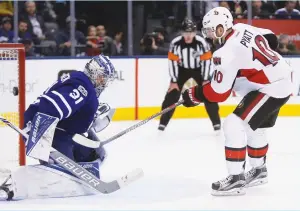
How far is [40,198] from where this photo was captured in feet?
12.9

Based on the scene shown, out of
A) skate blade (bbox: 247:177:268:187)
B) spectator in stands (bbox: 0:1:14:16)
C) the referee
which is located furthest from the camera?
spectator in stands (bbox: 0:1:14:16)

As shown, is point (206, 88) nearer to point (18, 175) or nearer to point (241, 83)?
point (241, 83)

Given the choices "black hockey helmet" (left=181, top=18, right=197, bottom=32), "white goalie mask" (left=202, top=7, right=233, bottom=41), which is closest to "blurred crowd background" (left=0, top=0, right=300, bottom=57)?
"black hockey helmet" (left=181, top=18, right=197, bottom=32)

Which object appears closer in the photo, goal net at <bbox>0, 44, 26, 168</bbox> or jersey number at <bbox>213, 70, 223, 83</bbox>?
jersey number at <bbox>213, 70, 223, 83</bbox>

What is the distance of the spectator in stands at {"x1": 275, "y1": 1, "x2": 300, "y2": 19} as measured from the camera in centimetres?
888

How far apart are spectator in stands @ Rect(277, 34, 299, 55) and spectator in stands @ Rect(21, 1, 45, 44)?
2.52 meters

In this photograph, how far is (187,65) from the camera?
6773mm

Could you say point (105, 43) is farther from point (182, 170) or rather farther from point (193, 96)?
point (193, 96)

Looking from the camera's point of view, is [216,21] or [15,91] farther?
[15,91]

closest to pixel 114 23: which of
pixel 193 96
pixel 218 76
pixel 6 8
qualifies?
pixel 6 8

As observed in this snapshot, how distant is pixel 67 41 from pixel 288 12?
100 inches

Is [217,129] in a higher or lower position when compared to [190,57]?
lower

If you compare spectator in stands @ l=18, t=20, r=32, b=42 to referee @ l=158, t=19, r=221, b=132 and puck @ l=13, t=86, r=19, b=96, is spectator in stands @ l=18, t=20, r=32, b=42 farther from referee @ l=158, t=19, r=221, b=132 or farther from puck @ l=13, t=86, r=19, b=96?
puck @ l=13, t=86, r=19, b=96

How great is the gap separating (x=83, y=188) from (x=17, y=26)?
444cm
